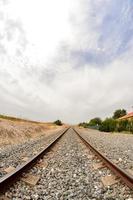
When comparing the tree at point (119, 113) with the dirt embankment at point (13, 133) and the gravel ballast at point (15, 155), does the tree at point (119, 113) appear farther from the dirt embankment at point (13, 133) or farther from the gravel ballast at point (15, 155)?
the gravel ballast at point (15, 155)

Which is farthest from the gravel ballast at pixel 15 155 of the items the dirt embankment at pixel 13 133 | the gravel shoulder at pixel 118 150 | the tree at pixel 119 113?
the tree at pixel 119 113

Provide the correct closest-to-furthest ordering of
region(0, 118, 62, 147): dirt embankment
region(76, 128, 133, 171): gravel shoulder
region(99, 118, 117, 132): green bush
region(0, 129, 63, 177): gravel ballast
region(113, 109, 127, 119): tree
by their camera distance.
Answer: region(0, 129, 63, 177): gravel ballast < region(76, 128, 133, 171): gravel shoulder < region(0, 118, 62, 147): dirt embankment < region(99, 118, 117, 132): green bush < region(113, 109, 127, 119): tree

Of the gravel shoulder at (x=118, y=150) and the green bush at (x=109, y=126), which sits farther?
the green bush at (x=109, y=126)

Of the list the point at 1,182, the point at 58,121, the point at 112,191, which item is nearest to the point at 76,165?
the point at 112,191

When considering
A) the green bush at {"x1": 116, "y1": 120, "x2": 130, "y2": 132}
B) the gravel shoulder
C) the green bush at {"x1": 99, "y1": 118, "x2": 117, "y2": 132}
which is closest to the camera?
the gravel shoulder

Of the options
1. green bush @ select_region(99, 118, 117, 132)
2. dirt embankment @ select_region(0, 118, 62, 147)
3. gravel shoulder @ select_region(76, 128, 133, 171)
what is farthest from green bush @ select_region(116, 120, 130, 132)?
gravel shoulder @ select_region(76, 128, 133, 171)

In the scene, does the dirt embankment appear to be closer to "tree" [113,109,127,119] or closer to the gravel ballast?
the gravel ballast

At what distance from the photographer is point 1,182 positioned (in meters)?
4.40

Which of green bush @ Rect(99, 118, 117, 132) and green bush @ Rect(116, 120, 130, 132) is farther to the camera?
green bush @ Rect(99, 118, 117, 132)

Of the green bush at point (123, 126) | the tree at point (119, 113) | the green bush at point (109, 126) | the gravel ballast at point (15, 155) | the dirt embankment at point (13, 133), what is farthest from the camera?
the tree at point (119, 113)

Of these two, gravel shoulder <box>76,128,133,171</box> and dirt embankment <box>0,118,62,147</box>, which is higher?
dirt embankment <box>0,118,62,147</box>

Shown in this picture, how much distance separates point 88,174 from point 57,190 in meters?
1.46

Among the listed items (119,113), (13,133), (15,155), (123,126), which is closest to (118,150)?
(15,155)

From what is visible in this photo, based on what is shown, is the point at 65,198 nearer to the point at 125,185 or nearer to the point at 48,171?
the point at 125,185
